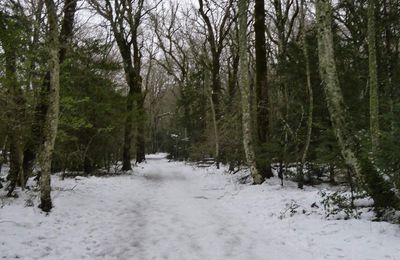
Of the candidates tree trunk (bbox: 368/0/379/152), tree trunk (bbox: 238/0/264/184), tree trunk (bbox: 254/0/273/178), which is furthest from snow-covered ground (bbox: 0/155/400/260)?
tree trunk (bbox: 254/0/273/178)

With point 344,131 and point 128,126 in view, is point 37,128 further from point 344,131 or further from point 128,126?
point 128,126

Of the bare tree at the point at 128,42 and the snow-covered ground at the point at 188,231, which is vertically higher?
the bare tree at the point at 128,42

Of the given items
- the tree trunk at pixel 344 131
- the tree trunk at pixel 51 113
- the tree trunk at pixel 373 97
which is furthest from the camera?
the tree trunk at pixel 51 113

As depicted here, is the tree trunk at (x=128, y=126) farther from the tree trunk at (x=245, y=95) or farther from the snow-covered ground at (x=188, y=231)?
the snow-covered ground at (x=188, y=231)

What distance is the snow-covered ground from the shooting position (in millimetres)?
5984

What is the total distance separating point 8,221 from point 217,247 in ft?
12.7

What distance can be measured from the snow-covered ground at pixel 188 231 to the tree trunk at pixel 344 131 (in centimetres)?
62

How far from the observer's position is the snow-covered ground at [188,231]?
598 cm

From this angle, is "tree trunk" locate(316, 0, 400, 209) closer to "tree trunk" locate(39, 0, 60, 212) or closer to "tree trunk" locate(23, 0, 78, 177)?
"tree trunk" locate(39, 0, 60, 212)

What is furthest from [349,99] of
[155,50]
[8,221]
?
[155,50]

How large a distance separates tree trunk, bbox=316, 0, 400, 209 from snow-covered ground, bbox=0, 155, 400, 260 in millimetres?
622

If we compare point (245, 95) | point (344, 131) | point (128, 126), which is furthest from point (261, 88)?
point (128, 126)

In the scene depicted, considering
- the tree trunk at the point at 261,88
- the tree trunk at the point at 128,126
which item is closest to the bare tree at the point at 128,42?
the tree trunk at the point at 128,126

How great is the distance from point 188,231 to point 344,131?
3.73 m
